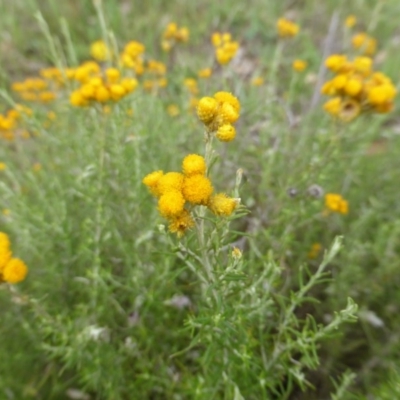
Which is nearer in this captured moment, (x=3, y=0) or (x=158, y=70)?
(x=158, y=70)

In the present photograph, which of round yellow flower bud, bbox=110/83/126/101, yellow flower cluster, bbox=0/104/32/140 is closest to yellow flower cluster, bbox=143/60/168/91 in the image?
yellow flower cluster, bbox=0/104/32/140

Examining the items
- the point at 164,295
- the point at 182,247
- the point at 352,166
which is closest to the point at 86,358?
the point at 164,295

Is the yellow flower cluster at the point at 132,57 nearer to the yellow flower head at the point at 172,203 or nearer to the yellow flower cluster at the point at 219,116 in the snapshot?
the yellow flower cluster at the point at 219,116

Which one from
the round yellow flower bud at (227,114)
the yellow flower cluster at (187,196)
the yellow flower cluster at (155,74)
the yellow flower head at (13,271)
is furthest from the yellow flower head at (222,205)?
the yellow flower cluster at (155,74)

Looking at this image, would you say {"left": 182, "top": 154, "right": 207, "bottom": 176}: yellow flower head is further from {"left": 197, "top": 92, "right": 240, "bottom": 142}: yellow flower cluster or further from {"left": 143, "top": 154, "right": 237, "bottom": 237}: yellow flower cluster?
{"left": 197, "top": 92, "right": 240, "bottom": 142}: yellow flower cluster

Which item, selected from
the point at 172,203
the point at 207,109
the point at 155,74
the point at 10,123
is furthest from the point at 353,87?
the point at 10,123

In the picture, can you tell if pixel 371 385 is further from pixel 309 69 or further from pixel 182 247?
pixel 309 69

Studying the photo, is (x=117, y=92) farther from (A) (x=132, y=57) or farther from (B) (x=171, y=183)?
(A) (x=132, y=57)
